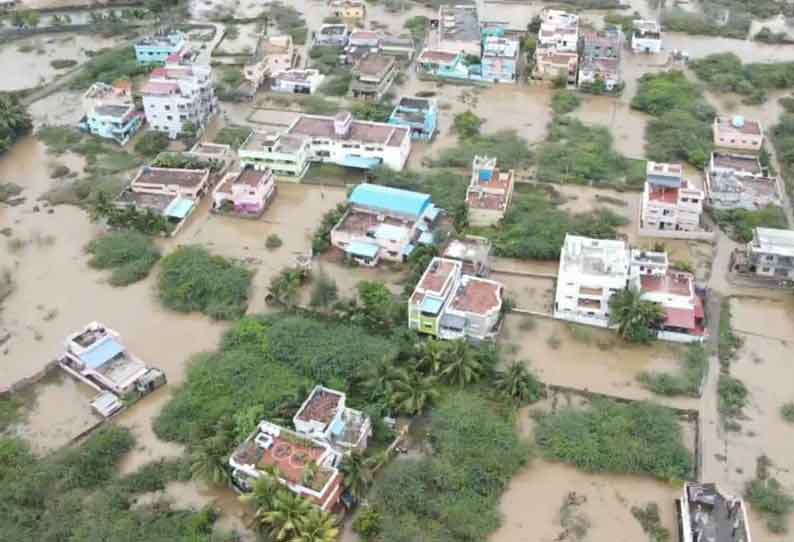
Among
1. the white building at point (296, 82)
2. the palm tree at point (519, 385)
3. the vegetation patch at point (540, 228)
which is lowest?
the palm tree at point (519, 385)

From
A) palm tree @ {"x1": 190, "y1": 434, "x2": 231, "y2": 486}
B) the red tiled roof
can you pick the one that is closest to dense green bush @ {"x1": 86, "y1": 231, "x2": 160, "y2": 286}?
palm tree @ {"x1": 190, "y1": 434, "x2": 231, "y2": 486}

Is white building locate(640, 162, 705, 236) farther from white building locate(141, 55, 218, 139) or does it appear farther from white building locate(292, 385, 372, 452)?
white building locate(141, 55, 218, 139)

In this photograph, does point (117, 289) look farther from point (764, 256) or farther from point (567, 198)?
point (764, 256)

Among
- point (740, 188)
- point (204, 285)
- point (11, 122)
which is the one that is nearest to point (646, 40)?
point (740, 188)

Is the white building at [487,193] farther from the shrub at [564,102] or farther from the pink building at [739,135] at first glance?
the pink building at [739,135]

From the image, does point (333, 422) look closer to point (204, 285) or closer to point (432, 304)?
point (432, 304)

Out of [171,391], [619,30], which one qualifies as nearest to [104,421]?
[171,391]

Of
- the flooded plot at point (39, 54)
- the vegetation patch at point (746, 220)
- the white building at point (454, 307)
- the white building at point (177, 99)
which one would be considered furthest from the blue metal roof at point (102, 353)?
the flooded plot at point (39, 54)
